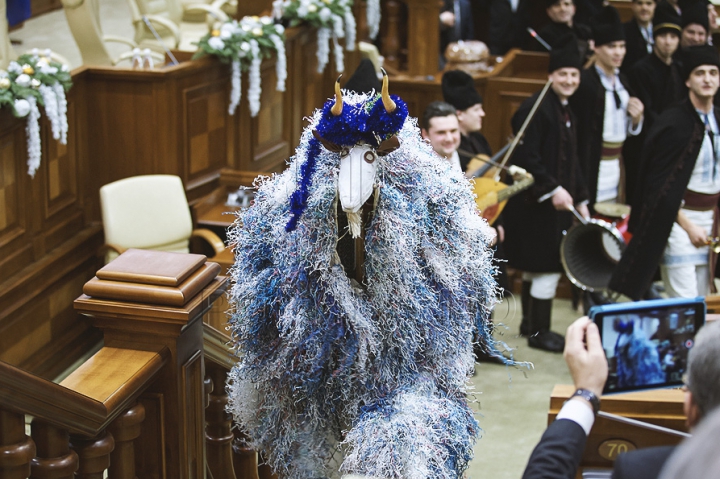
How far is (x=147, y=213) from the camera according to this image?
5.90m

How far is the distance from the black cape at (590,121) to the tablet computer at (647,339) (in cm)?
451

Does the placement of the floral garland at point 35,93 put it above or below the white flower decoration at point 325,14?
below

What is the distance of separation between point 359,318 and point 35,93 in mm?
3205

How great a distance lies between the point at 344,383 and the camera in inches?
112

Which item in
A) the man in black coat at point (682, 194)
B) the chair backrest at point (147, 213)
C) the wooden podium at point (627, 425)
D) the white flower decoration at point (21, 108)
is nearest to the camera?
the wooden podium at point (627, 425)

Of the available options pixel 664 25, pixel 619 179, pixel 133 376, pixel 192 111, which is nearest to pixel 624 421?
pixel 133 376

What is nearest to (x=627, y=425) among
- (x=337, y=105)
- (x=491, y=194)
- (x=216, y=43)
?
(x=337, y=105)

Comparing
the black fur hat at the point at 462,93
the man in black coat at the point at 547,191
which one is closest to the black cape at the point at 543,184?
the man in black coat at the point at 547,191

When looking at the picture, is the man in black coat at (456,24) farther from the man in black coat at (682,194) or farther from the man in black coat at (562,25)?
the man in black coat at (682,194)

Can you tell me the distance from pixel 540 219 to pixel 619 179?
3.95ft

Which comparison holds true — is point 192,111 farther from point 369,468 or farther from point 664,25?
point 369,468

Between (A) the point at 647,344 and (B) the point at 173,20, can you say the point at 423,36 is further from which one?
(A) the point at 647,344

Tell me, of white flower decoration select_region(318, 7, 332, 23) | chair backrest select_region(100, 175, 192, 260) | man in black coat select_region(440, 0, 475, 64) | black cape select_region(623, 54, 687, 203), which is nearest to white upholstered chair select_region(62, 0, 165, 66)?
white flower decoration select_region(318, 7, 332, 23)

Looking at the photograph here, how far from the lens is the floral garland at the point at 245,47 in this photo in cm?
663
